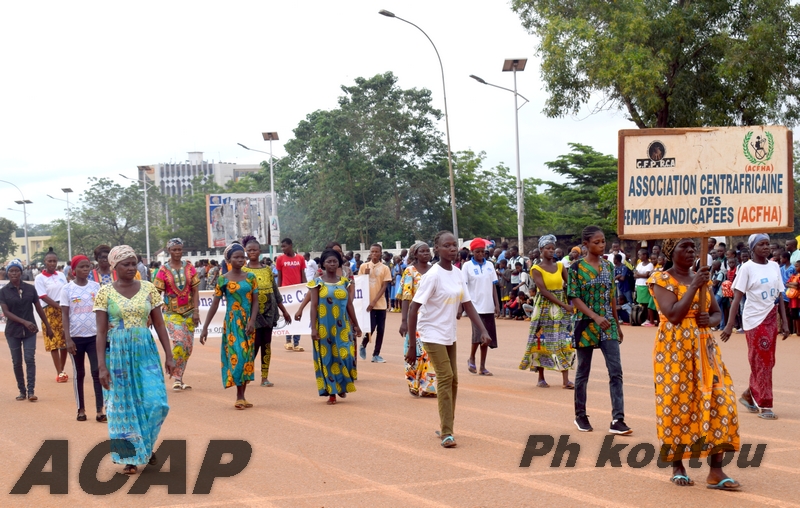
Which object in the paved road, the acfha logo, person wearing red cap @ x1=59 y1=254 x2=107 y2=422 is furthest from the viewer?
person wearing red cap @ x1=59 y1=254 x2=107 y2=422

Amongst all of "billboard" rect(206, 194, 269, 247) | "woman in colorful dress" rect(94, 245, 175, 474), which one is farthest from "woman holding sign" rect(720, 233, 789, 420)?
"billboard" rect(206, 194, 269, 247)

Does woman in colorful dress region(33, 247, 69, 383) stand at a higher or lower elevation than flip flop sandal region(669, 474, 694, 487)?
higher

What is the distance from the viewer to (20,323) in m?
12.1

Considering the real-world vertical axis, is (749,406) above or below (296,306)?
below

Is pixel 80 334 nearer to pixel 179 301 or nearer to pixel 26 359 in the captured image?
pixel 179 301

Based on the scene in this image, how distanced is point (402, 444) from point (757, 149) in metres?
3.94

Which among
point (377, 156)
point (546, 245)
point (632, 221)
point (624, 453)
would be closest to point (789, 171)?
point (632, 221)

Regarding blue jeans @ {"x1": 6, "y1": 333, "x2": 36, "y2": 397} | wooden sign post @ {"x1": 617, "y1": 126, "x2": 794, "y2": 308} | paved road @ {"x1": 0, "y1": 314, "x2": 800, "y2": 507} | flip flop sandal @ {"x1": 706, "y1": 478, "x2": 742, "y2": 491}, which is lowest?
paved road @ {"x1": 0, "y1": 314, "x2": 800, "y2": 507}

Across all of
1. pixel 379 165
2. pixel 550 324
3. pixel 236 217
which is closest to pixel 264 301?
pixel 550 324

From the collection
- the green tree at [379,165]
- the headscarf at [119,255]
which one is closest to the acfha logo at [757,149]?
the headscarf at [119,255]

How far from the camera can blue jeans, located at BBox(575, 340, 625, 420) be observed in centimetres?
847

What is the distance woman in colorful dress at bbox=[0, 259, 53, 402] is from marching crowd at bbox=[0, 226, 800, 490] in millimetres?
19

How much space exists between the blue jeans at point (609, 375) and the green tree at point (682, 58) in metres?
19.6

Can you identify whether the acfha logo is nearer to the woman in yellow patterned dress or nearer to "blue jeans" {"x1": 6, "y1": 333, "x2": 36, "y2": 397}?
the woman in yellow patterned dress
